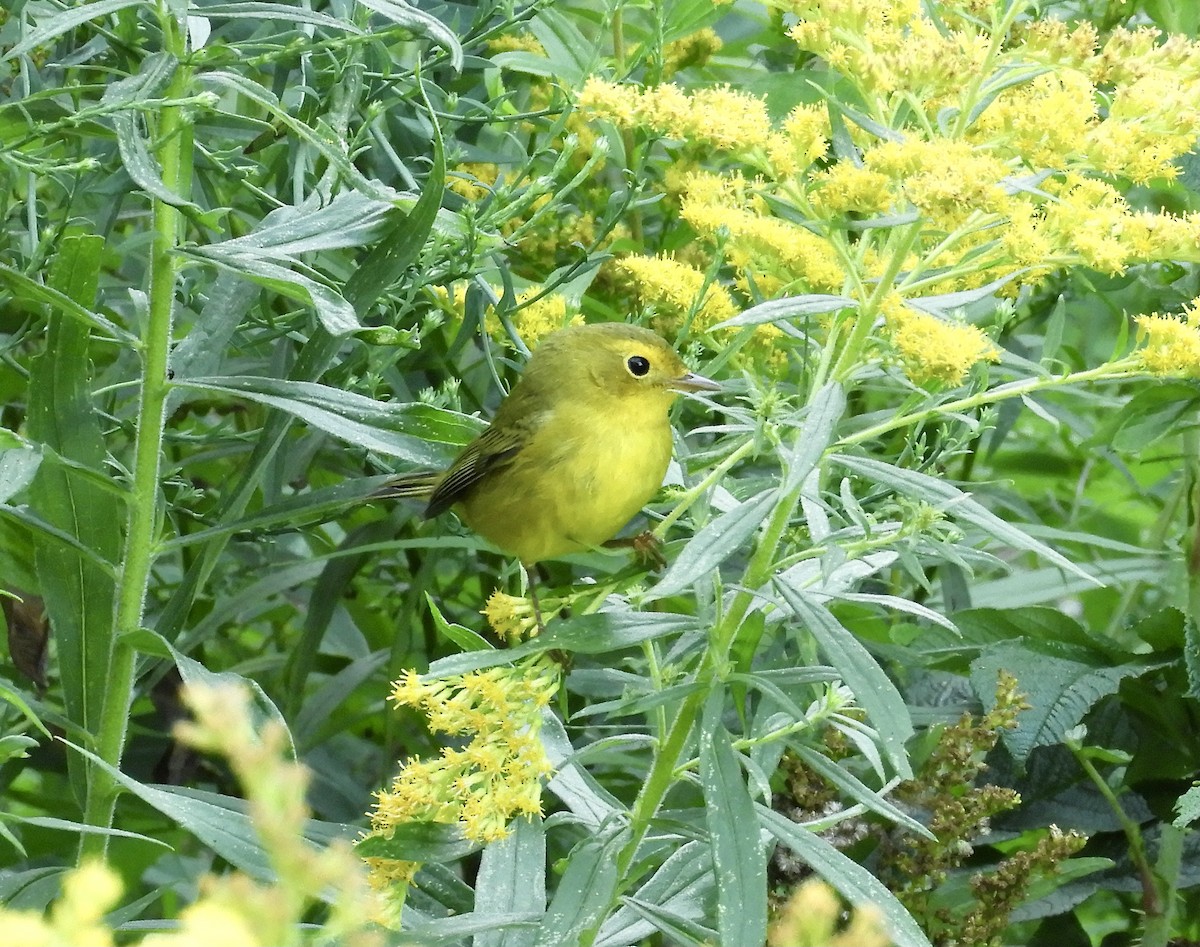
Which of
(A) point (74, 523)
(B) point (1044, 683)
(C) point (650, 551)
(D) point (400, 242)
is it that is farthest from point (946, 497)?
(A) point (74, 523)

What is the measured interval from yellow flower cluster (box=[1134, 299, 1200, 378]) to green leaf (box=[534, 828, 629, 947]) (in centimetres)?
62

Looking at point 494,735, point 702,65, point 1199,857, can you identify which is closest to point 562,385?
point 494,735

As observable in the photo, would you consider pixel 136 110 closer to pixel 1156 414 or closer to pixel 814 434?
pixel 814 434

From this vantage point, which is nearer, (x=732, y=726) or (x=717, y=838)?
(x=717, y=838)

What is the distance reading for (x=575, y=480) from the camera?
168 centimetres

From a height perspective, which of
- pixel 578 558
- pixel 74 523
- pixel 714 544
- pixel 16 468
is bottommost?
pixel 578 558

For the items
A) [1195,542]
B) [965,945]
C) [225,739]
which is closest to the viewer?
[225,739]

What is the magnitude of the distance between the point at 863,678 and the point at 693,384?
546 millimetres

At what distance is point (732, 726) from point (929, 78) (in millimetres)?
884

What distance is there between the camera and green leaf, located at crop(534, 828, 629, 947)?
123 centimetres

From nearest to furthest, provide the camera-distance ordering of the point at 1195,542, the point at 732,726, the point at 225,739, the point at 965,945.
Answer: the point at 225,739 → the point at 965,945 → the point at 732,726 → the point at 1195,542

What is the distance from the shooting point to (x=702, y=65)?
2172mm

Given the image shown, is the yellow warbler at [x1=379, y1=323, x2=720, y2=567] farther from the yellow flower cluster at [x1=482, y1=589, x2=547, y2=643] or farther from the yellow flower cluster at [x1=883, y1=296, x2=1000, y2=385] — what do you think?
the yellow flower cluster at [x1=883, y1=296, x2=1000, y2=385]

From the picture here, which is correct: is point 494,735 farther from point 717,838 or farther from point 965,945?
point 965,945
